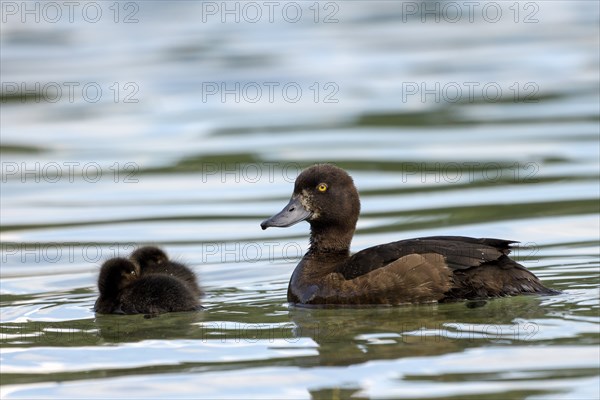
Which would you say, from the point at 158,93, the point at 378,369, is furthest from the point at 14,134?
the point at 378,369

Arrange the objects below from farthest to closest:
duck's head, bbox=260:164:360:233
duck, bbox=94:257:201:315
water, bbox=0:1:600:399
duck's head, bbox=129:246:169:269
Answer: duck's head, bbox=129:246:169:269 < duck's head, bbox=260:164:360:233 < duck, bbox=94:257:201:315 < water, bbox=0:1:600:399

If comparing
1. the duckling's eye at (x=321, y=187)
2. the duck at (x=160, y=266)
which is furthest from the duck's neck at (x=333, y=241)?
the duck at (x=160, y=266)

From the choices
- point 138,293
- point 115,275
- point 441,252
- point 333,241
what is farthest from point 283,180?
point 441,252

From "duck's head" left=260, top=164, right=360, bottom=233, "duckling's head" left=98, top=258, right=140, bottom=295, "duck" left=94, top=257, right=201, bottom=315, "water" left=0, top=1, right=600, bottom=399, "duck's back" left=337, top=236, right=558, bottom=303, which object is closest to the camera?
"water" left=0, top=1, right=600, bottom=399

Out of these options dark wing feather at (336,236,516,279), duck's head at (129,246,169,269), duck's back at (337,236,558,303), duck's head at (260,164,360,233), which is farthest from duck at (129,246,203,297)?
duck's back at (337,236,558,303)

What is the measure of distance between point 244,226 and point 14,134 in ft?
20.2

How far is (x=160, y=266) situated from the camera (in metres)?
10.4

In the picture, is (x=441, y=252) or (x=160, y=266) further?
(x=160, y=266)

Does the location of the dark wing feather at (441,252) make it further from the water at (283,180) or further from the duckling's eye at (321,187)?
the duckling's eye at (321,187)

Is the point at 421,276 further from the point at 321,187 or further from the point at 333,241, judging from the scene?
the point at 321,187

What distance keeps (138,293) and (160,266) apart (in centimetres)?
81

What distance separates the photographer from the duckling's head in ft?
32.0

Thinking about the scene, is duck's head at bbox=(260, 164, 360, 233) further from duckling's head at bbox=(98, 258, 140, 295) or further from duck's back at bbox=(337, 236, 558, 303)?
duckling's head at bbox=(98, 258, 140, 295)

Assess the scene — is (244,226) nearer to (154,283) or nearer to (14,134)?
(154,283)
